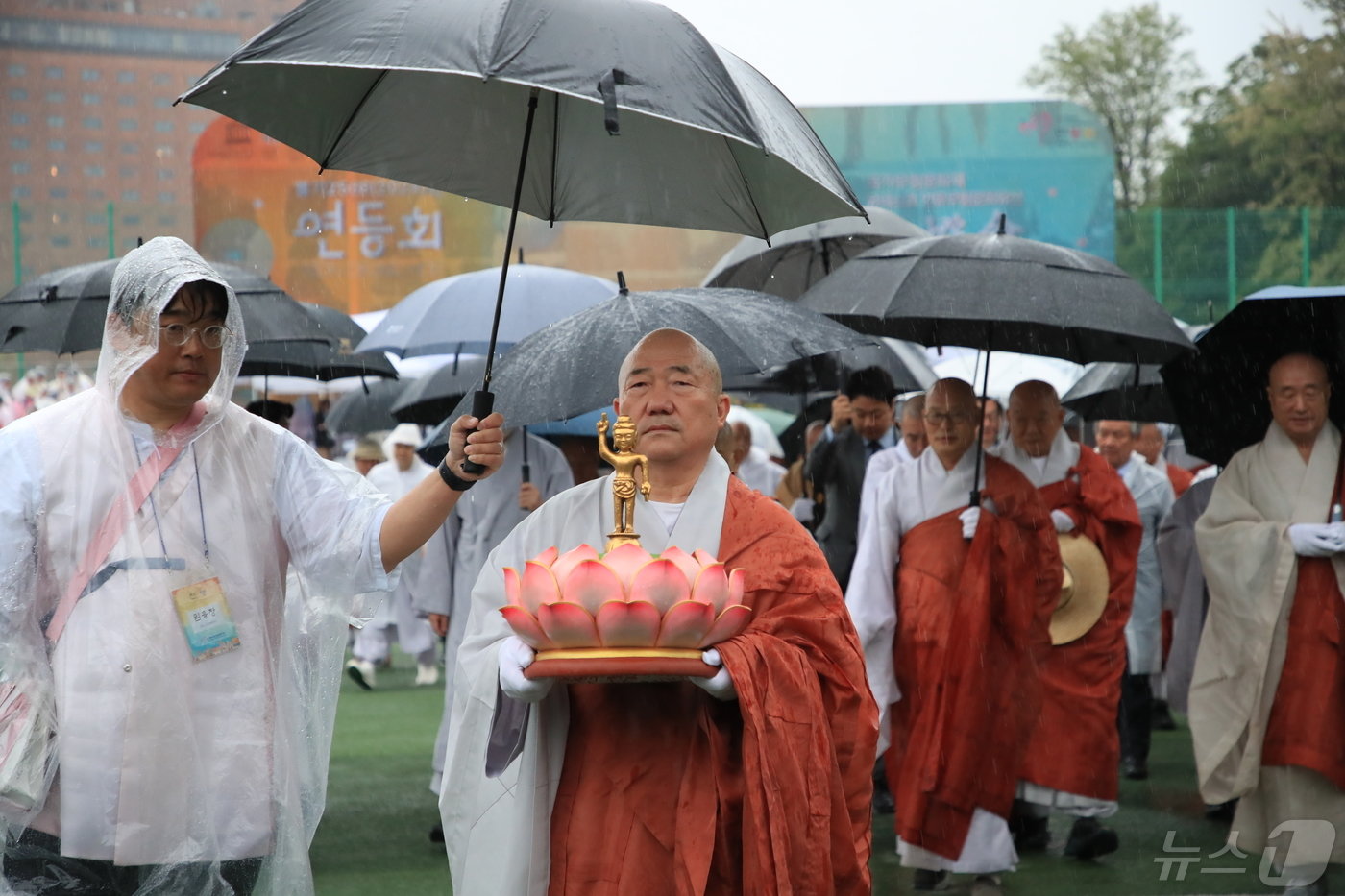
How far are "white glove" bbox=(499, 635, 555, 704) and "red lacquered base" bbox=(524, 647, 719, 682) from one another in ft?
0.10

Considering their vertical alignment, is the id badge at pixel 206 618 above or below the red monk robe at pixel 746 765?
above

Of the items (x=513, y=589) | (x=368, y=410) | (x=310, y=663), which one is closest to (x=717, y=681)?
(x=513, y=589)

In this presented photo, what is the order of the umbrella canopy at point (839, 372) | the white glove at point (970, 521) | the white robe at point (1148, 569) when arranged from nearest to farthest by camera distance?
the white glove at point (970, 521)
the umbrella canopy at point (839, 372)
the white robe at point (1148, 569)

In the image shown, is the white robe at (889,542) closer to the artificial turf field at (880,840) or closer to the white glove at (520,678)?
the artificial turf field at (880,840)

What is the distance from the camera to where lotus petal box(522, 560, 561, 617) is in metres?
3.15

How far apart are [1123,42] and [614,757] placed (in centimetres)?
3200

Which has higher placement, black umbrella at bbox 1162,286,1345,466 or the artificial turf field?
black umbrella at bbox 1162,286,1345,466

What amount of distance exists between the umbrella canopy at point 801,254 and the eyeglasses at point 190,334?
198 inches

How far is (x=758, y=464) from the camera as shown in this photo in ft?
40.8

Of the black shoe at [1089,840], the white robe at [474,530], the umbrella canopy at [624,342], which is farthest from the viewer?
the white robe at [474,530]

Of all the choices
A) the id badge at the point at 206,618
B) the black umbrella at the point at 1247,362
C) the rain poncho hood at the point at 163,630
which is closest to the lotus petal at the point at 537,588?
the rain poncho hood at the point at 163,630

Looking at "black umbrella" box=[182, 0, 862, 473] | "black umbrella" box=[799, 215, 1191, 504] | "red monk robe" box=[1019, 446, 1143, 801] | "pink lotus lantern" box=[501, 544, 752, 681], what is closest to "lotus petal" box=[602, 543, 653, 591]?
"pink lotus lantern" box=[501, 544, 752, 681]

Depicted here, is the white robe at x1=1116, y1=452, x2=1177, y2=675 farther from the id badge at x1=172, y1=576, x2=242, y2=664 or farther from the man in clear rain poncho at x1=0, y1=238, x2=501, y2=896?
the id badge at x1=172, y1=576, x2=242, y2=664

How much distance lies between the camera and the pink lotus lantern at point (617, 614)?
3107 mm
